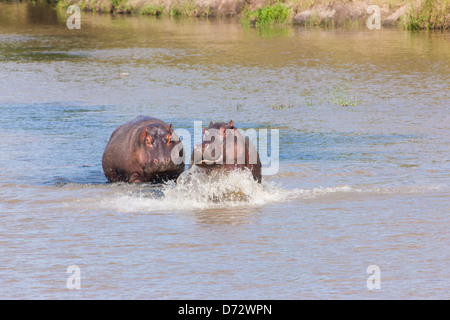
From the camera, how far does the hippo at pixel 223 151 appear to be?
9.99m

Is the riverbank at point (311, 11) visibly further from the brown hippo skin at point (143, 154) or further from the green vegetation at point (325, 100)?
the brown hippo skin at point (143, 154)

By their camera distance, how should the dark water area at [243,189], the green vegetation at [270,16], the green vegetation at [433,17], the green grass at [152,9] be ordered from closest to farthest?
the dark water area at [243,189] → the green vegetation at [433,17] → the green vegetation at [270,16] → the green grass at [152,9]

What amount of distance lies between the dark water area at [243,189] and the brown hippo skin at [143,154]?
0.26 metres

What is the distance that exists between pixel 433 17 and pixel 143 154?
78.5 feet

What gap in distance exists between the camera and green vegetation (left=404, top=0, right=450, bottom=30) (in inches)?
1277

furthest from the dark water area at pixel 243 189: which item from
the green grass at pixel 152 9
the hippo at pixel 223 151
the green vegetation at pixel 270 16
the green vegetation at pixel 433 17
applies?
the green grass at pixel 152 9

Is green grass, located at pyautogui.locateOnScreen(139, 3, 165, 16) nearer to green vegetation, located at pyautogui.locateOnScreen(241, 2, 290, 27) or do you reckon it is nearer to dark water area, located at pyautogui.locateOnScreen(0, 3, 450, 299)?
green vegetation, located at pyautogui.locateOnScreen(241, 2, 290, 27)

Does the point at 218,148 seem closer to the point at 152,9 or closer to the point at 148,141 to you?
the point at 148,141

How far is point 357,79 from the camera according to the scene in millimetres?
21156

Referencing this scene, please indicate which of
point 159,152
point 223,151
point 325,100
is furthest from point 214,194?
point 325,100

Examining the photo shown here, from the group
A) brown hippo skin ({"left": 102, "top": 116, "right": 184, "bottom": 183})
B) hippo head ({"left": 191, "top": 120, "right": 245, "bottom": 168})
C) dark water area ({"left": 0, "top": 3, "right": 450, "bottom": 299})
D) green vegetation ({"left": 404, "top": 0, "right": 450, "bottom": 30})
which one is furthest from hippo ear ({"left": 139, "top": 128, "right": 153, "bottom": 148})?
green vegetation ({"left": 404, "top": 0, "right": 450, "bottom": 30})

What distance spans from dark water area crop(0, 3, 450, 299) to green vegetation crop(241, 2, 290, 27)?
12583mm

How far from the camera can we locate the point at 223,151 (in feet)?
32.9

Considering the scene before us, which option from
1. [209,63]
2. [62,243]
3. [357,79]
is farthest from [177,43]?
[62,243]
